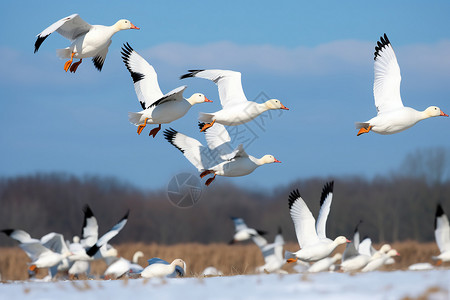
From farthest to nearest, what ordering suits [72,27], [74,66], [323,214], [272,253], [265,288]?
[272,253]
[74,66]
[72,27]
[323,214]
[265,288]

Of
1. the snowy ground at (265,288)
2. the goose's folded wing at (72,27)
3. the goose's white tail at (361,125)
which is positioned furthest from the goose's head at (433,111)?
the goose's folded wing at (72,27)

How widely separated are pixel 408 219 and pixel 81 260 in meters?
19.8

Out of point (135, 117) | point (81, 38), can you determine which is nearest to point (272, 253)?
point (135, 117)

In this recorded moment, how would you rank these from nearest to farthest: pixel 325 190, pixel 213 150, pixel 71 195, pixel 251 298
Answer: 1. pixel 251 298
2. pixel 325 190
3. pixel 213 150
4. pixel 71 195

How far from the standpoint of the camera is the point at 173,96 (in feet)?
37.6

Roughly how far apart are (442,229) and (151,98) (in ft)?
27.7

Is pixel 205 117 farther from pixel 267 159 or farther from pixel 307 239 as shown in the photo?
pixel 307 239

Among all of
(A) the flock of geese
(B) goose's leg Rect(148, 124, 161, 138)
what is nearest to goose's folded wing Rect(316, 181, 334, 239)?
(A) the flock of geese

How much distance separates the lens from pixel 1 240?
26641 millimetres

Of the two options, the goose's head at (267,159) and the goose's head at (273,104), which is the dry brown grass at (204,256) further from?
the goose's head at (273,104)

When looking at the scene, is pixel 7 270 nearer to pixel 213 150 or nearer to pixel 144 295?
pixel 213 150

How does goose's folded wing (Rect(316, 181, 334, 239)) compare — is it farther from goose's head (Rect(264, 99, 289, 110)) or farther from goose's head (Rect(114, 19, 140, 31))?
goose's head (Rect(114, 19, 140, 31))

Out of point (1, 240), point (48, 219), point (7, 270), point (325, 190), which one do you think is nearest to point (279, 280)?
point (325, 190)

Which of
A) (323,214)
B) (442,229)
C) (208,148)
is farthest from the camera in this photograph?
(442,229)
